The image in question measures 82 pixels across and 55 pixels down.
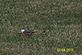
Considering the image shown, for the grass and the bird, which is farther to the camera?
the bird

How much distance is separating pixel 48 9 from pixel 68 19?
1474 mm

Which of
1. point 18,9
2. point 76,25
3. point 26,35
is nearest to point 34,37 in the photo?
point 26,35

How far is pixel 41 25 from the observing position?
1305 cm

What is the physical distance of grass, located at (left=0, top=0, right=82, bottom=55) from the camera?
11133 millimetres

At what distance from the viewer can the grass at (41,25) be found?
1113cm

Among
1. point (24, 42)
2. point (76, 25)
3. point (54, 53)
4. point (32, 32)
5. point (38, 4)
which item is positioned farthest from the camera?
point (38, 4)

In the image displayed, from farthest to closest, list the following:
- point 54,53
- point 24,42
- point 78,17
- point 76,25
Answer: point 78,17 < point 76,25 < point 24,42 < point 54,53

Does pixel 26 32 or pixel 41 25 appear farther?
pixel 41 25

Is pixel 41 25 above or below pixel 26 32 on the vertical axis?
below

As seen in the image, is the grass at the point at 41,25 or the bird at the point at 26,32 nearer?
the grass at the point at 41,25

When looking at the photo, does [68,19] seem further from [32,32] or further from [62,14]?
[32,32]

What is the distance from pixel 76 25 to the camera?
13.2 m

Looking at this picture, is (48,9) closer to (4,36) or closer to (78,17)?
(78,17)

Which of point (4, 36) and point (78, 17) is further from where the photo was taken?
point (78, 17)
